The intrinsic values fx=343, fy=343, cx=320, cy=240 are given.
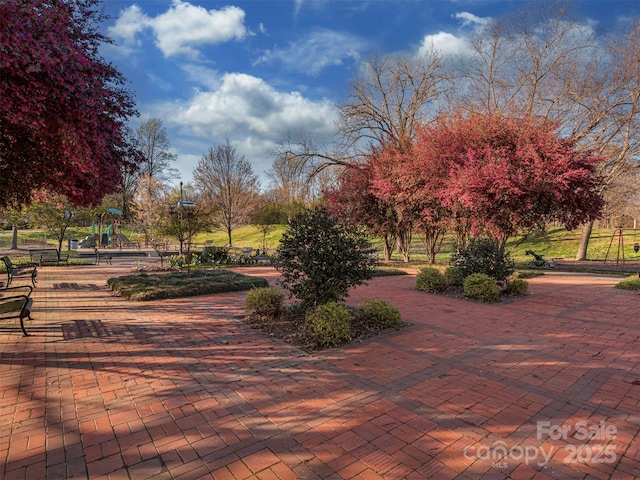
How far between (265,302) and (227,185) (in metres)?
24.1

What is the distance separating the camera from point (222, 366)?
13.8ft

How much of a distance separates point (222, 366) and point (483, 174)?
924 cm

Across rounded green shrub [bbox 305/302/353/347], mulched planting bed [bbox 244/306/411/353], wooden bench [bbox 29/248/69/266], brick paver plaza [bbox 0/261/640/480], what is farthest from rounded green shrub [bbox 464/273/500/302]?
wooden bench [bbox 29/248/69/266]

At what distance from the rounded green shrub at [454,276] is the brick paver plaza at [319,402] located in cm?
295

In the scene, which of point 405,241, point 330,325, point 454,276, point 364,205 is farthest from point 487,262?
point 405,241

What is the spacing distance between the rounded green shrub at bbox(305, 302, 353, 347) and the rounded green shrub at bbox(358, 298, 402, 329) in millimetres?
607

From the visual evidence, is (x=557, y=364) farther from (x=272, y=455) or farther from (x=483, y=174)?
(x=483, y=174)

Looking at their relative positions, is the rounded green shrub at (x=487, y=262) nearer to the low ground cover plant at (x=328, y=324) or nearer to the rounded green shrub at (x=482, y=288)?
the rounded green shrub at (x=482, y=288)

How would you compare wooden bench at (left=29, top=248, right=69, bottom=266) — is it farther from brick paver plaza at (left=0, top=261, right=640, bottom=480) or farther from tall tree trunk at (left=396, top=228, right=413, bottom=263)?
tall tree trunk at (left=396, top=228, right=413, bottom=263)

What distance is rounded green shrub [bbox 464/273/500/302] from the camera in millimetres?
7902

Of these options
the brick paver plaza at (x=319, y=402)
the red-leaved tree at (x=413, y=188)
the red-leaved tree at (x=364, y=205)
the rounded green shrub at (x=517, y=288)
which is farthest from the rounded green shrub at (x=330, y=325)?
the red-leaved tree at (x=364, y=205)

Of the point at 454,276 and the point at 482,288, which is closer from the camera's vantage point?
the point at 482,288

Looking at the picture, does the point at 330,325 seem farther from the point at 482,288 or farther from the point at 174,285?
the point at 174,285

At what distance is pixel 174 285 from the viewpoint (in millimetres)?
9172
